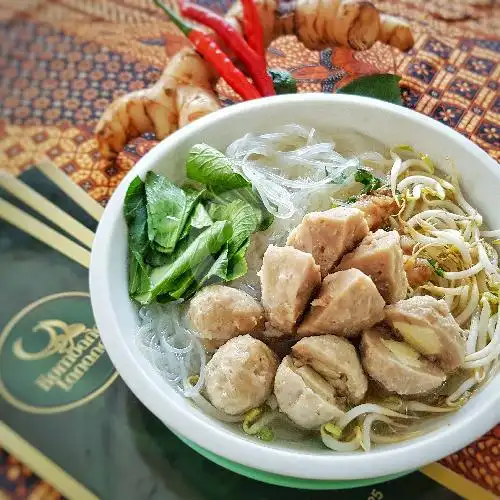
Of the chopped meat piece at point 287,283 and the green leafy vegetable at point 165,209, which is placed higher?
the chopped meat piece at point 287,283

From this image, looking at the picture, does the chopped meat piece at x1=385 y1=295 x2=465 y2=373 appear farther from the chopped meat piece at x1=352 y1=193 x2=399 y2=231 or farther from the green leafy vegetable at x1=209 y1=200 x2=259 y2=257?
the green leafy vegetable at x1=209 y1=200 x2=259 y2=257

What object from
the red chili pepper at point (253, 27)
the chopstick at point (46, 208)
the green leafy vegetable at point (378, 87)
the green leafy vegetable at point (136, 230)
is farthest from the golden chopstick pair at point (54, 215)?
the green leafy vegetable at point (378, 87)

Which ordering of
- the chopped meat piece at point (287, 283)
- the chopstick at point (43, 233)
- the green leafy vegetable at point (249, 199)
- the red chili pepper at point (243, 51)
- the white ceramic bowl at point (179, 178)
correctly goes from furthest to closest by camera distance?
the red chili pepper at point (243, 51)
the chopstick at point (43, 233)
the green leafy vegetable at point (249, 199)
the chopped meat piece at point (287, 283)
the white ceramic bowl at point (179, 178)

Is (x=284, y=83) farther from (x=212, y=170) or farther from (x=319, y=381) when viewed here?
(x=319, y=381)

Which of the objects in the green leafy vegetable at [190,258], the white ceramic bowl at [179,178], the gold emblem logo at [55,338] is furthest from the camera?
→ the gold emblem logo at [55,338]

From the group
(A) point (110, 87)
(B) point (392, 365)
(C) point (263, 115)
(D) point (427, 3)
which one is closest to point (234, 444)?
(B) point (392, 365)

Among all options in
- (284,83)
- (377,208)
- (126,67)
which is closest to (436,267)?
(377,208)

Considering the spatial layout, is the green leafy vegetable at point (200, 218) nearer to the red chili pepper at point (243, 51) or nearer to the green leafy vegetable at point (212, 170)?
the green leafy vegetable at point (212, 170)
